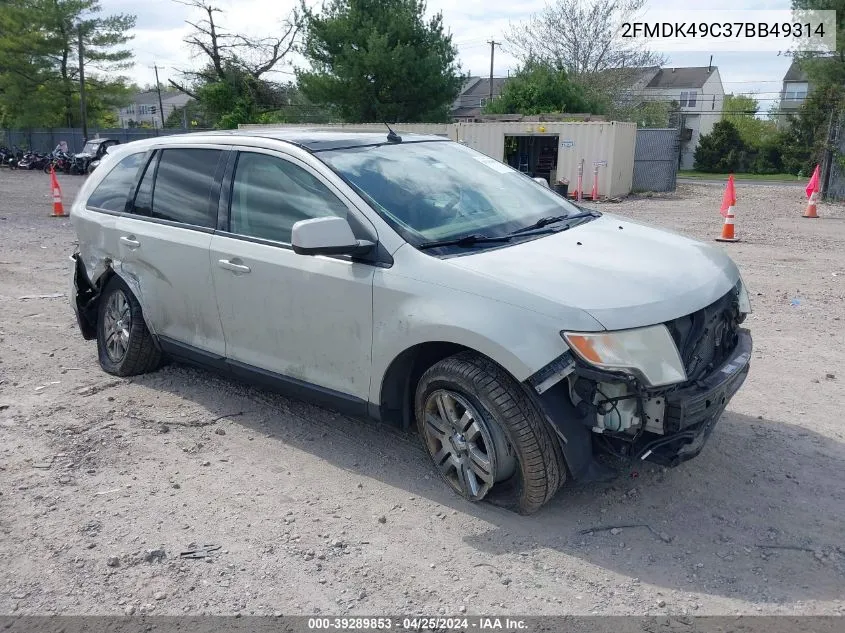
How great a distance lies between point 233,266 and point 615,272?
2.24 metres

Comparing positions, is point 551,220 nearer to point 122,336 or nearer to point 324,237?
point 324,237

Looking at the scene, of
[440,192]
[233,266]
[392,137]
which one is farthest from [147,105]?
[440,192]

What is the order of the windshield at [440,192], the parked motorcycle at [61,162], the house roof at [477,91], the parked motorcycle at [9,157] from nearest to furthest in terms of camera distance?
the windshield at [440,192] → the parked motorcycle at [61,162] → the parked motorcycle at [9,157] → the house roof at [477,91]

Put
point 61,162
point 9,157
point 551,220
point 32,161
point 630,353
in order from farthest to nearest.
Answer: point 9,157
point 32,161
point 61,162
point 551,220
point 630,353

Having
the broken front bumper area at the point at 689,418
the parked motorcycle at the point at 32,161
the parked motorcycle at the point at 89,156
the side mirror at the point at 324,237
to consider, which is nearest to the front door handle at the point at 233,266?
the side mirror at the point at 324,237

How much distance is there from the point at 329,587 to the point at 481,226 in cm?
201

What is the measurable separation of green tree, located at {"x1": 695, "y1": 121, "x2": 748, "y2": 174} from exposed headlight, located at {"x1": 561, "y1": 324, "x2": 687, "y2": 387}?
49.0 meters

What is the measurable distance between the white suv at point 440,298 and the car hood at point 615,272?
13 mm

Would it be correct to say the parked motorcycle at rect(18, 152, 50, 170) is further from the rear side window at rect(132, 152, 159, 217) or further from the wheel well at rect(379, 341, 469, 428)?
the wheel well at rect(379, 341, 469, 428)

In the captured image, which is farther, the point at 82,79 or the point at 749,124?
the point at 749,124

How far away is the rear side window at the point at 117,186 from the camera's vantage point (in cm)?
538

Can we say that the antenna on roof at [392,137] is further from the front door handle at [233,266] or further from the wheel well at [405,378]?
the wheel well at [405,378]

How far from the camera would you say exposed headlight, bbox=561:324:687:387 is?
3139mm

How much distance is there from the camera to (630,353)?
3156 mm
